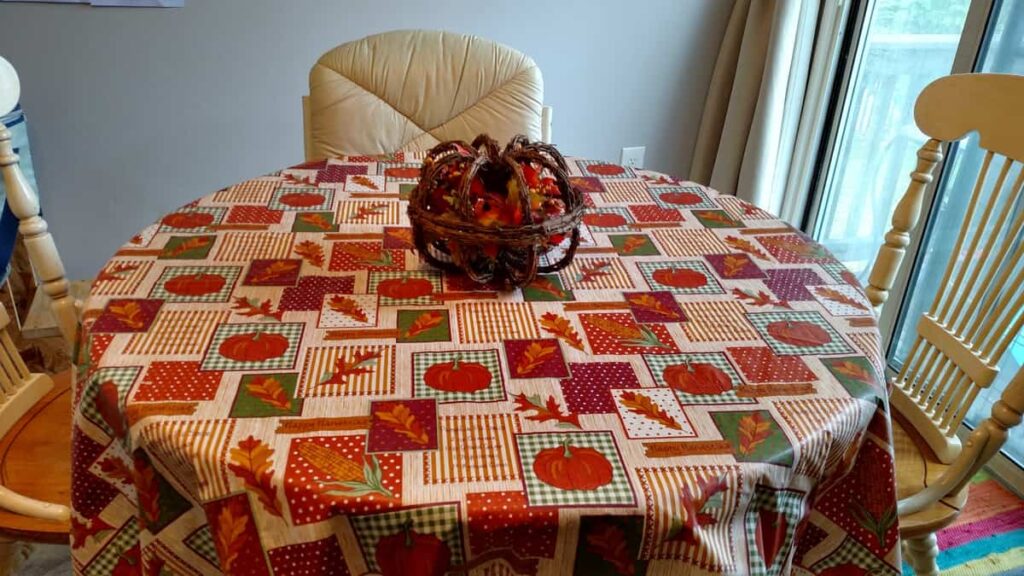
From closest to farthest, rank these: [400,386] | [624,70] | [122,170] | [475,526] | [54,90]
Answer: [475,526]
[400,386]
[54,90]
[122,170]
[624,70]

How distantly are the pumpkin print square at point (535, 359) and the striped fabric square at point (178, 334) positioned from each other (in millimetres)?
390

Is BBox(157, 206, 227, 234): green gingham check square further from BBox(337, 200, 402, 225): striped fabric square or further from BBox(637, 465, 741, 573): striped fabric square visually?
BBox(637, 465, 741, 573): striped fabric square

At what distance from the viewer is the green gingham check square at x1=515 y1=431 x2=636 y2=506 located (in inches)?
28.5

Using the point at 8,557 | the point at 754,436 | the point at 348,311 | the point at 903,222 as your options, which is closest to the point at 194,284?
the point at 348,311

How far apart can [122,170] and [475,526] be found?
2024mm

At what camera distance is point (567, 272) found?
46.1 inches

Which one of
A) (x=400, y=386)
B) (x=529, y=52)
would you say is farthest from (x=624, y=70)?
(x=400, y=386)

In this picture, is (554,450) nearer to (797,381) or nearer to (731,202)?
(797,381)

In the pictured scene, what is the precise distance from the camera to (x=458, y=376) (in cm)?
90

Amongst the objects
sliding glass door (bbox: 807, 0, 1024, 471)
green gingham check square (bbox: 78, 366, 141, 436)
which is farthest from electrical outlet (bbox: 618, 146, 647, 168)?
green gingham check square (bbox: 78, 366, 141, 436)

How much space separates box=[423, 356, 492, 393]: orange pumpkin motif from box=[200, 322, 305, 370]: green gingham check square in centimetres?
18

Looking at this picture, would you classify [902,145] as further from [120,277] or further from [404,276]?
[120,277]

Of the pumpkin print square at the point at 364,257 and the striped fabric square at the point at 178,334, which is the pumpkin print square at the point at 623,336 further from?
the striped fabric square at the point at 178,334

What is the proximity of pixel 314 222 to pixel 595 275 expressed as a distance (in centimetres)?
51
